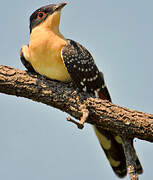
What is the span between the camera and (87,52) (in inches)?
271

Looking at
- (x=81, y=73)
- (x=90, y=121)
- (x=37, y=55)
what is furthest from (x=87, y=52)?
(x=90, y=121)

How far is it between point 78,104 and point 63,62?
98 centimetres

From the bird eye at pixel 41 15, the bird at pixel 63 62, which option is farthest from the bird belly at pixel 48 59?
the bird eye at pixel 41 15

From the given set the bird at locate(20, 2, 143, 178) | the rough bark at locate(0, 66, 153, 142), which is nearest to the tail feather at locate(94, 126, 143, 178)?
the bird at locate(20, 2, 143, 178)

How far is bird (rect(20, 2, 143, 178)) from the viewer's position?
6.29 m

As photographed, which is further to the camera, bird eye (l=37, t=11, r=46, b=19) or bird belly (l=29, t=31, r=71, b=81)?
bird eye (l=37, t=11, r=46, b=19)

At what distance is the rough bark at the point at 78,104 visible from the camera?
225 inches

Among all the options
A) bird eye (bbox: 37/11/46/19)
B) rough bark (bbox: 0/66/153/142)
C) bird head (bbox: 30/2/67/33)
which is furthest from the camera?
bird eye (bbox: 37/11/46/19)

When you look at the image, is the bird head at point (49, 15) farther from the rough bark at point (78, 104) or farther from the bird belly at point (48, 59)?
the rough bark at point (78, 104)

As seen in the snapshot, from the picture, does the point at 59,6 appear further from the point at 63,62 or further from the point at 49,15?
the point at 63,62

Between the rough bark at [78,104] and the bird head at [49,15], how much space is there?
134 centimetres

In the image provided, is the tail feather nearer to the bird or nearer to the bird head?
the bird

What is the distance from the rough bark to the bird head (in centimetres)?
134

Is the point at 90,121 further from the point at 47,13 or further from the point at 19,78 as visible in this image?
the point at 47,13
